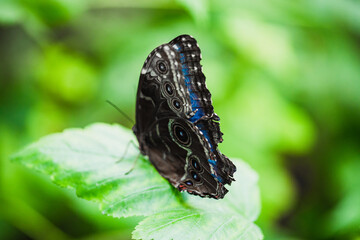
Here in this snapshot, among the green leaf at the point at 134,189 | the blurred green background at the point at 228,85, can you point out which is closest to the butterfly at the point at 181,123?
the green leaf at the point at 134,189

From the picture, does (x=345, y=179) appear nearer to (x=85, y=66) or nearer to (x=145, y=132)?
(x=145, y=132)

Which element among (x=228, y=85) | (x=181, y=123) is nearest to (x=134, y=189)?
(x=181, y=123)

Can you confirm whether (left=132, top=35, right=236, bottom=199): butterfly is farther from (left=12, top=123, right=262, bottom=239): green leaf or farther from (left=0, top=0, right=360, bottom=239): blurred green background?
(left=0, top=0, right=360, bottom=239): blurred green background

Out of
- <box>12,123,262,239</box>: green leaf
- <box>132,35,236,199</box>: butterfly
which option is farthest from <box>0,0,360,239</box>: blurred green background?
<box>132,35,236,199</box>: butterfly

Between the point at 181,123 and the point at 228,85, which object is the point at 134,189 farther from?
the point at 228,85

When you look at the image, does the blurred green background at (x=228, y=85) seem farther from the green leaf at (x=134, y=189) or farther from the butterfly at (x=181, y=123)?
the butterfly at (x=181, y=123)

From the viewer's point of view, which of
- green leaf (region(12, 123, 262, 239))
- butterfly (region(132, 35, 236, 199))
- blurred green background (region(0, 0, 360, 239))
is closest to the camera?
green leaf (region(12, 123, 262, 239))
